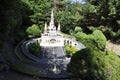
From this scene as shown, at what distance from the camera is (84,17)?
40.8m

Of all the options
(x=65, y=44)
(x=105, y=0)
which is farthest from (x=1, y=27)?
(x=105, y=0)

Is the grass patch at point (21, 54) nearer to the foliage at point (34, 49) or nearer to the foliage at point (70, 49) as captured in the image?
the foliage at point (34, 49)

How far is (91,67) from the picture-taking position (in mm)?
14195

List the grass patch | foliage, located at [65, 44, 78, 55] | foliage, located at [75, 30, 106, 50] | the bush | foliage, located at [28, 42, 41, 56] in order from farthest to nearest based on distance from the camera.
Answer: foliage, located at [75, 30, 106, 50]
foliage, located at [65, 44, 78, 55]
foliage, located at [28, 42, 41, 56]
the grass patch
the bush

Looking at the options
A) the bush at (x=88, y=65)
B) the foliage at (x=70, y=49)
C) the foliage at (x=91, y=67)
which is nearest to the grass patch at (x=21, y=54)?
Answer: the foliage at (x=70, y=49)

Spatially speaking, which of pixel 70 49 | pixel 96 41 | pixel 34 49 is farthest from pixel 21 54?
pixel 96 41

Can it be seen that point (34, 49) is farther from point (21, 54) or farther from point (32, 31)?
point (32, 31)

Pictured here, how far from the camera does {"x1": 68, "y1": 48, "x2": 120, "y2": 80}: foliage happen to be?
555 inches

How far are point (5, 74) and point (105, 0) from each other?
22.9 metres

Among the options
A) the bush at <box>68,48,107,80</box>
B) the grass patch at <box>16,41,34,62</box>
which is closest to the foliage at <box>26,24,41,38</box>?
the grass patch at <box>16,41,34,62</box>

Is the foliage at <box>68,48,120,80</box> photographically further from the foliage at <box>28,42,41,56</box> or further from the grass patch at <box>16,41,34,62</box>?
the foliage at <box>28,42,41,56</box>

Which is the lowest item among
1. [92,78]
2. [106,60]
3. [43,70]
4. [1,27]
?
[43,70]

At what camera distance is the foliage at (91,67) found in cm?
1409

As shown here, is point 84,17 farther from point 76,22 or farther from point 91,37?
point 91,37
